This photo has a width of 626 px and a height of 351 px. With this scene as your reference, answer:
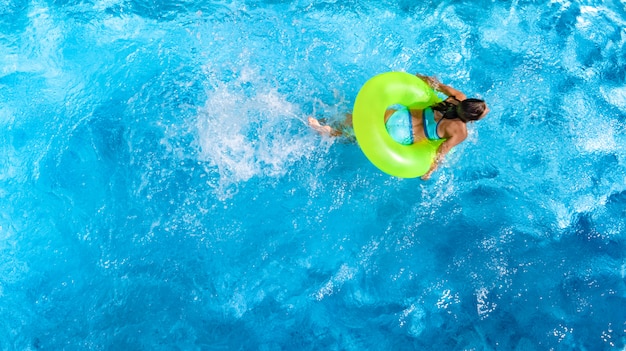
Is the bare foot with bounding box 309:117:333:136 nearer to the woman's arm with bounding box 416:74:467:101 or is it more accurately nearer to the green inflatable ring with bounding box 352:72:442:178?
the green inflatable ring with bounding box 352:72:442:178

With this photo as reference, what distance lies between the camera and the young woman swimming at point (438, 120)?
3225 millimetres

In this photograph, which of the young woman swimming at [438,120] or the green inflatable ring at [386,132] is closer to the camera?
the young woman swimming at [438,120]

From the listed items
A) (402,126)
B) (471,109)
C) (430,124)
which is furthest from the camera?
(402,126)

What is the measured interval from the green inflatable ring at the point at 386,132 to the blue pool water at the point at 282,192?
95 centimetres

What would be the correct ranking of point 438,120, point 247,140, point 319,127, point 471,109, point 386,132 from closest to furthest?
point 471,109, point 438,120, point 386,132, point 319,127, point 247,140

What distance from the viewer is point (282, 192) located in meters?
4.69

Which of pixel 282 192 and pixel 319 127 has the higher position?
pixel 319 127

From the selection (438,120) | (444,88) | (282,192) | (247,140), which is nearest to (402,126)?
(438,120)

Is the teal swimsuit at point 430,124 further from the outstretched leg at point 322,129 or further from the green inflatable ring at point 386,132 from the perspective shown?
the outstretched leg at point 322,129

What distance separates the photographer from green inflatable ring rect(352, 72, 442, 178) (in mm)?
3723

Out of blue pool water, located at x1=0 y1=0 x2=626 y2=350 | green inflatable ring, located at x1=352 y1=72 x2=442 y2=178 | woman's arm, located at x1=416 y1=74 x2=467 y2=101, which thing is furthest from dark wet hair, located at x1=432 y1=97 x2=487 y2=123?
blue pool water, located at x1=0 y1=0 x2=626 y2=350

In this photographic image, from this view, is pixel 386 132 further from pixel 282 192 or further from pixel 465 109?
pixel 282 192

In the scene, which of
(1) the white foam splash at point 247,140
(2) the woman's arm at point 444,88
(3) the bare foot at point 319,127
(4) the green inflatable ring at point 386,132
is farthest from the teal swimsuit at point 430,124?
(1) the white foam splash at point 247,140

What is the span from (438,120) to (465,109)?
16.0 inches
